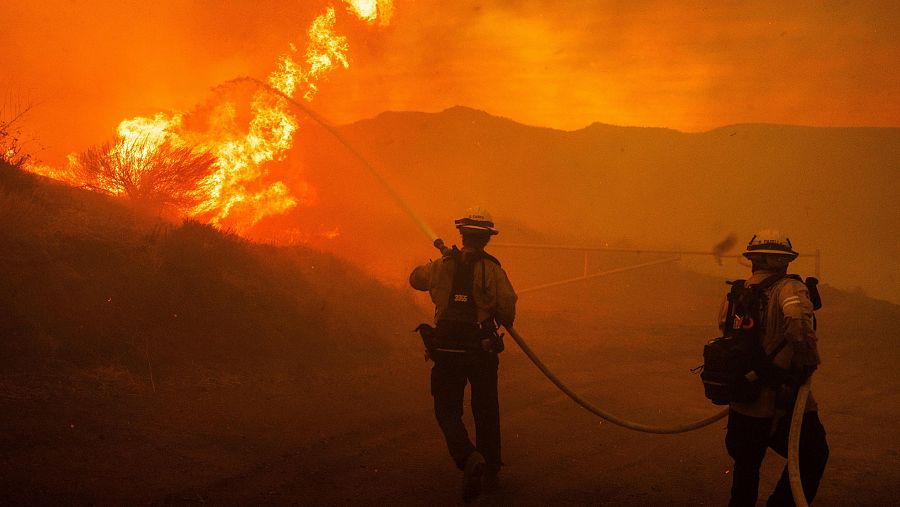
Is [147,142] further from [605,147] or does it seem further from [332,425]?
[605,147]

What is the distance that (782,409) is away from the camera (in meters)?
4.38

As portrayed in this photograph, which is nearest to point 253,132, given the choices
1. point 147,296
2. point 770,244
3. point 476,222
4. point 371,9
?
point 371,9

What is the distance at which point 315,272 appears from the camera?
40.4 ft

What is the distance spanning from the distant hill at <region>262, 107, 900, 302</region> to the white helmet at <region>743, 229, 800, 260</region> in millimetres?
34140

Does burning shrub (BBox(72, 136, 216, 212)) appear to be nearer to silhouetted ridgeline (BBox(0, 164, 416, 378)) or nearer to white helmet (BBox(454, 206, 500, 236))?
silhouetted ridgeline (BBox(0, 164, 416, 378))

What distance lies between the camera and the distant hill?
6103cm

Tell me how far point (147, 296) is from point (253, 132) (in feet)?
23.7

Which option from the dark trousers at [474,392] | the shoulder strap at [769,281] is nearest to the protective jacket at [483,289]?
the dark trousers at [474,392]

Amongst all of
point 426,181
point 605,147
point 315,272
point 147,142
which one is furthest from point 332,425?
point 605,147

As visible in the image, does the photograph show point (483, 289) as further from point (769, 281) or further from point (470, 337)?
point (769, 281)

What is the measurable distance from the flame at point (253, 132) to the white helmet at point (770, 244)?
38.5 ft

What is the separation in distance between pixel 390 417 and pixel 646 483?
3016 mm

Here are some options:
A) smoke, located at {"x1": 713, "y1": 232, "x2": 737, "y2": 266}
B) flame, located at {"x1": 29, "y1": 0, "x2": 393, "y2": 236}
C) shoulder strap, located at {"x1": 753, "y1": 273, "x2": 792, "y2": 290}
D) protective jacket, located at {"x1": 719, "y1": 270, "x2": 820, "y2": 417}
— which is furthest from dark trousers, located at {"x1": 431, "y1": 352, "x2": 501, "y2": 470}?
smoke, located at {"x1": 713, "y1": 232, "x2": 737, "y2": 266}

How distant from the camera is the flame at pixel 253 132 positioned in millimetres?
14281
